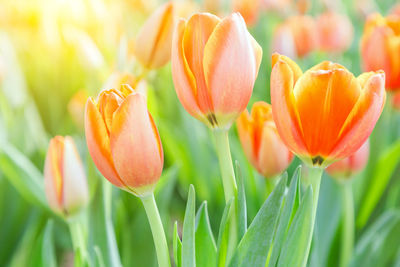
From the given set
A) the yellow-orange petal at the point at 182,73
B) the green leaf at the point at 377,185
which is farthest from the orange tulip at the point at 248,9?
the yellow-orange petal at the point at 182,73

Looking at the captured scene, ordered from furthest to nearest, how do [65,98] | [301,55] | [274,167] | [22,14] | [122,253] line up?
[22,14]
[65,98]
[301,55]
[122,253]
[274,167]

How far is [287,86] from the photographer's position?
14.6 inches

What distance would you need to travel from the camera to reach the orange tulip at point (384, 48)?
618 mm

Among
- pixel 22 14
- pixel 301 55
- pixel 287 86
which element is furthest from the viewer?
pixel 22 14

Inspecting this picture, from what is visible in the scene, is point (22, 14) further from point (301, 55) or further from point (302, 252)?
point (302, 252)

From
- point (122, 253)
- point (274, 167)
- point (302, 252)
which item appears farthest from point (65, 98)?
point (302, 252)

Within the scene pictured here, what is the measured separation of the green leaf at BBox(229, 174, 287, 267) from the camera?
404 mm

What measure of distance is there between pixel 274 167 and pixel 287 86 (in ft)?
0.51

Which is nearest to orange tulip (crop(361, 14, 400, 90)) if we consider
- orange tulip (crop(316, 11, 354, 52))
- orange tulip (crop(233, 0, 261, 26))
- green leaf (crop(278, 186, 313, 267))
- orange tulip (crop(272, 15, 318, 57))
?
green leaf (crop(278, 186, 313, 267))

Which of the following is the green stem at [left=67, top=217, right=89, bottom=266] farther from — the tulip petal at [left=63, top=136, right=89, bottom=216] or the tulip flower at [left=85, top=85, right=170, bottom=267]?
the tulip flower at [left=85, top=85, right=170, bottom=267]

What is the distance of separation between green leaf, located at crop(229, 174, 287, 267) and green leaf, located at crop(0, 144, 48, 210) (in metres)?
0.44

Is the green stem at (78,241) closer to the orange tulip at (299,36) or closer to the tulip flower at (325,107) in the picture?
the tulip flower at (325,107)

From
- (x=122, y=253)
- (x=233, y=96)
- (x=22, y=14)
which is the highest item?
(x=22, y=14)

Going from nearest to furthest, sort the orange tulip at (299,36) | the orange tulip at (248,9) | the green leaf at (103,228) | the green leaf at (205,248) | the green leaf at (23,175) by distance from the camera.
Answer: the green leaf at (205,248) → the green leaf at (103,228) → the green leaf at (23,175) → the orange tulip at (299,36) → the orange tulip at (248,9)
